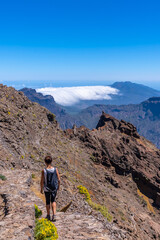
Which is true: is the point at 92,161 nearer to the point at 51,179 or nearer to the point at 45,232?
the point at 51,179

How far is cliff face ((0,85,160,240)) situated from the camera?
22.3 metres

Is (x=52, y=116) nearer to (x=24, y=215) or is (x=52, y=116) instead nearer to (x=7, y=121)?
(x=7, y=121)

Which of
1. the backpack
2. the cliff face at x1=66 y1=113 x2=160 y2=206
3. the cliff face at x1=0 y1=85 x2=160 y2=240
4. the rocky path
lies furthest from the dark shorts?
the cliff face at x1=66 y1=113 x2=160 y2=206

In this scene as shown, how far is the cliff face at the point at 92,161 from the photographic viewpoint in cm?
2233

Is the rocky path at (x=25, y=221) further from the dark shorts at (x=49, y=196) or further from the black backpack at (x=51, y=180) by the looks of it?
the black backpack at (x=51, y=180)

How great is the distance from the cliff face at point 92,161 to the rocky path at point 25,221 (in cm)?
135

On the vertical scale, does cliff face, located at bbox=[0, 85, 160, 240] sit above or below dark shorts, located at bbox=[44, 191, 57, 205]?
below

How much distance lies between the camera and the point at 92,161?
44594mm

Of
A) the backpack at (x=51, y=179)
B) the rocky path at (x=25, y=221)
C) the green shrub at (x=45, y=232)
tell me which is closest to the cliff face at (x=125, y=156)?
the rocky path at (x=25, y=221)

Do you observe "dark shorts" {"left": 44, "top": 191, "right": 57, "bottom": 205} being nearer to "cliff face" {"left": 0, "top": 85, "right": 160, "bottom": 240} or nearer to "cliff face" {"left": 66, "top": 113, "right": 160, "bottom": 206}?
"cliff face" {"left": 0, "top": 85, "right": 160, "bottom": 240}

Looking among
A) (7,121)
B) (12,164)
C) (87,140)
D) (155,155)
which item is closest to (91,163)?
(87,140)

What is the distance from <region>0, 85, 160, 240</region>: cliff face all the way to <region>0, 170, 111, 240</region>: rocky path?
1.35 metres

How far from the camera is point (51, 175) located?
34.3ft

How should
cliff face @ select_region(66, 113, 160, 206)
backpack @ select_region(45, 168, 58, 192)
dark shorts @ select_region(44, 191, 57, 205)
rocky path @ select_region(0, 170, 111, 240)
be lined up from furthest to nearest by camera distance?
cliff face @ select_region(66, 113, 160, 206) → dark shorts @ select_region(44, 191, 57, 205) → backpack @ select_region(45, 168, 58, 192) → rocky path @ select_region(0, 170, 111, 240)
